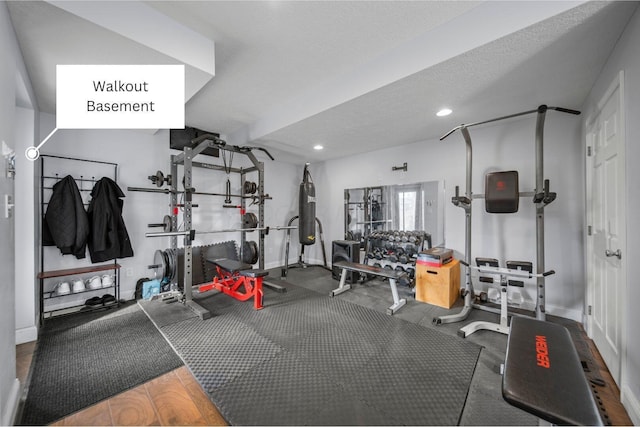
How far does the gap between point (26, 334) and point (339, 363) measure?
2918mm

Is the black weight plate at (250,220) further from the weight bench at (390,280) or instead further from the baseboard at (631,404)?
the baseboard at (631,404)

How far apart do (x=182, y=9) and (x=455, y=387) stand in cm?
328

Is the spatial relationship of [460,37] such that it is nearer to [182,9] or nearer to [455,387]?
[182,9]

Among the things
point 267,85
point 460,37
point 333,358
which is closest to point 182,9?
point 267,85

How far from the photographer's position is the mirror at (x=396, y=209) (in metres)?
3.85

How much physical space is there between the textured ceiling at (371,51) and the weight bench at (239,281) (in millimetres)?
2053

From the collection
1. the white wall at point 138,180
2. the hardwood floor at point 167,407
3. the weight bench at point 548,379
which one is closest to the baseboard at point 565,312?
the hardwood floor at point 167,407

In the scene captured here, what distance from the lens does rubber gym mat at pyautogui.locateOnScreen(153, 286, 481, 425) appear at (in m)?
1.50

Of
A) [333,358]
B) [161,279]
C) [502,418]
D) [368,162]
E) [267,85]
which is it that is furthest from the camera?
[368,162]

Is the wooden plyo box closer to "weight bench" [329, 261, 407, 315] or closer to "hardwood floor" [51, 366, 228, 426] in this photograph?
"weight bench" [329, 261, 407, 315]

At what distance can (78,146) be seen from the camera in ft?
10.2

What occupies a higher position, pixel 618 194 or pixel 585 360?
pixel 618 194

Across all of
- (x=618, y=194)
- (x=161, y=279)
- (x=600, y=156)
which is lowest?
(x=161, y=279)

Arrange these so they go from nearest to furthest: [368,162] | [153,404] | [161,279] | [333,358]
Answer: [153,404] < [333,358] < [161,279] < [368,162]
